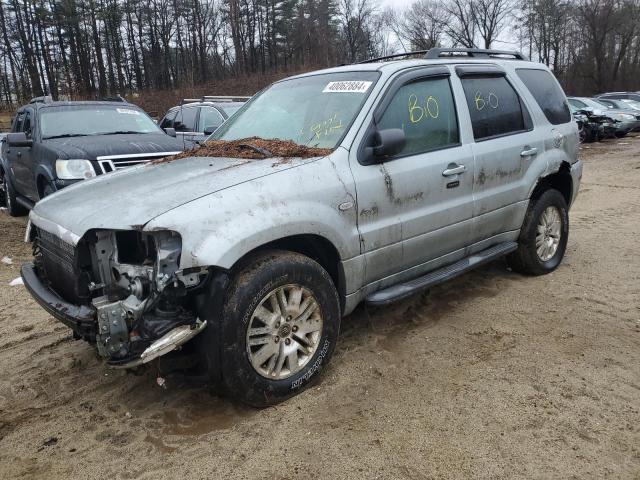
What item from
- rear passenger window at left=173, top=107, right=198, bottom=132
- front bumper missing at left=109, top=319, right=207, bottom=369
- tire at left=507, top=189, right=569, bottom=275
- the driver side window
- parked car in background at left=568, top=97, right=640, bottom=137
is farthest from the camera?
parked car in background at left=568, top=97, right=640, bottom=137

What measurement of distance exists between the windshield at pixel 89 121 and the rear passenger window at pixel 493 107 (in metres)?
5.20

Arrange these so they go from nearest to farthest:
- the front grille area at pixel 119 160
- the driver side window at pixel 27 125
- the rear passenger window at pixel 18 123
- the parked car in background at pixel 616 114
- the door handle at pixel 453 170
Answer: the door handle at pixel 453 170 < the front grille area at pixel 119 160 < the driver side window at pixel 27 125 < the rear passenger window at pixel 18 123 < the parked car in background at pixel 616 114

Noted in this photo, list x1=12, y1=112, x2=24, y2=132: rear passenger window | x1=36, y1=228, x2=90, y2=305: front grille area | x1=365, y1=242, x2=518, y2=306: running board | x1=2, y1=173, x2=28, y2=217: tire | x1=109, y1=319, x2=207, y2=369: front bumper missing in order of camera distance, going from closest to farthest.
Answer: x1=109, y1=319, x2=207, y2=369: front bumper missing
x1=36, y1=228, x2=90, y2=305: front grille area
x1=365, y1=242, x2=518, y2=306: running board
x1=12, y1=112, x2=24, y2=132: rear passenger window
x1=2, y1=173, x2=28, y2=217: tire

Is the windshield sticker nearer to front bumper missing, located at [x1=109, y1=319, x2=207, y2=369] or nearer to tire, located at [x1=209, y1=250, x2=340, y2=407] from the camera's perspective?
tire, located at [x1=209, y1=250, x2=340, y2=407]

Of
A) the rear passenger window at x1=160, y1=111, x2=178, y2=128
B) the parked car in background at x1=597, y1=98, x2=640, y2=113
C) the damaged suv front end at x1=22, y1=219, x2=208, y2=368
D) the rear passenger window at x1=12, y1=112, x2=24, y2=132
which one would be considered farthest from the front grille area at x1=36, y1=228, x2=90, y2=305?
the parked car in background at x1=597, y1=98, x2=640, y2=113

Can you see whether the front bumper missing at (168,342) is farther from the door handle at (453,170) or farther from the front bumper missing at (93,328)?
the door handle at (453,170)

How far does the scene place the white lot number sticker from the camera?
11.8ft

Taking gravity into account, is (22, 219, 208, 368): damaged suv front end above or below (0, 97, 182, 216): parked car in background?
below

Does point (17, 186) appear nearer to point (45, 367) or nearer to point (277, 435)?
point (45, 367)

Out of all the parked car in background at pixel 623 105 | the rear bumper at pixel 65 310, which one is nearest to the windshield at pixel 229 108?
the rear bumper at pixel 65 310

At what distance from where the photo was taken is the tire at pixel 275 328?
276 centimetres

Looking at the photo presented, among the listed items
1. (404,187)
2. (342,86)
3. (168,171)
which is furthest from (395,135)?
(168,171)

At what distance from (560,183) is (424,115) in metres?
2.18

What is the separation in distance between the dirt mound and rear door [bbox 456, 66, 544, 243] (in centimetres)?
149
